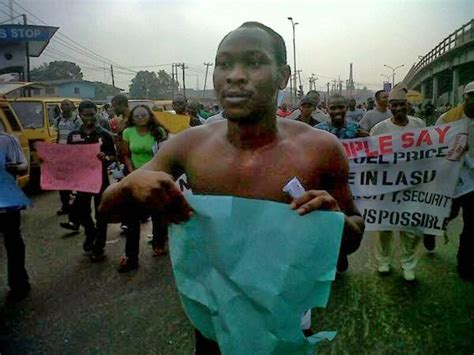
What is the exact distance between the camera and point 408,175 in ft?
13.7

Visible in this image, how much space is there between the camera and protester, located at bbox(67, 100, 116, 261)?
5.13 metres

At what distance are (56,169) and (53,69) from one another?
266 ft

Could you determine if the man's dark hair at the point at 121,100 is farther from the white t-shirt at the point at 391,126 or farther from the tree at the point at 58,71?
the tree at the point at 58,71

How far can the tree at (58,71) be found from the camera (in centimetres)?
7619

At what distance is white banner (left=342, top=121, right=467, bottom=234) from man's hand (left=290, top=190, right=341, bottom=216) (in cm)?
303

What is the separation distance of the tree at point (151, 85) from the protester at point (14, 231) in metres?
82.4

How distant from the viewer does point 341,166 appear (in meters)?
1.62

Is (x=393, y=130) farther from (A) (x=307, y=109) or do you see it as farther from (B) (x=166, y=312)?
(B) (x=166, y=312)

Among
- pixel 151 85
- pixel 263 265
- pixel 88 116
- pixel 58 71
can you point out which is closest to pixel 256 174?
pixel 263 265

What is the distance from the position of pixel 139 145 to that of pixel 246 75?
358 centimetres

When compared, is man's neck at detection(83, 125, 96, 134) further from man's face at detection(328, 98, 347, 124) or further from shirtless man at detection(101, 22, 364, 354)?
shirtless man at detection(101, 22, 364, 354)

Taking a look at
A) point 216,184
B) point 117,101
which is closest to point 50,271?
point 117,101

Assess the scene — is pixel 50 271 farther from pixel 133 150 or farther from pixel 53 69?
pixel 53 69

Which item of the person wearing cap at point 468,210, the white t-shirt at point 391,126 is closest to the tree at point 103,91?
the white t-shirt at point 391,126
